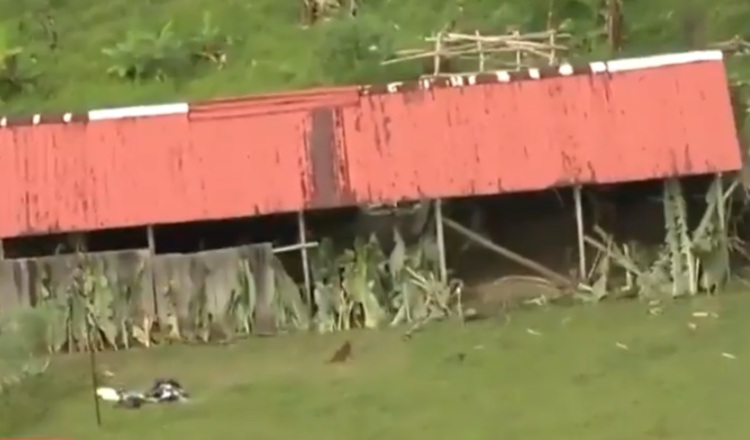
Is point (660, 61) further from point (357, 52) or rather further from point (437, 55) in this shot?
point (357, 52)

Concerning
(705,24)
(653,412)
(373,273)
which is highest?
(705,24)

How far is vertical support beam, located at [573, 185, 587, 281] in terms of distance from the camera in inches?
691

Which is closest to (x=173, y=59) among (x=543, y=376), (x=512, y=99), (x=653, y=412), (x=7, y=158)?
(x=7, y=158)

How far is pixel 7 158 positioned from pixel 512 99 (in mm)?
6175

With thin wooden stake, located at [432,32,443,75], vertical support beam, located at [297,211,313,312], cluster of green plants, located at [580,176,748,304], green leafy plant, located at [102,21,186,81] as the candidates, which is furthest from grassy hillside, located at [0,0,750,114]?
cluster of green plants, located at [580,176,748,304]

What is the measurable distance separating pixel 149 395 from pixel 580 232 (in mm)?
5578

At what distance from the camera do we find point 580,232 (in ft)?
57.6

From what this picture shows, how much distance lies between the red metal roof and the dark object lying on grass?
123 inches

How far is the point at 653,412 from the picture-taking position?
12.7 metres

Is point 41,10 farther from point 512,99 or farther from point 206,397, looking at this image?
point 206,397

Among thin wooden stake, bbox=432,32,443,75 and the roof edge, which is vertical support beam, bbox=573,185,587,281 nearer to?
the roof edge

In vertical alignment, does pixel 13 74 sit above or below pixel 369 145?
above

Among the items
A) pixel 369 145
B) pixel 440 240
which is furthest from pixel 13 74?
pixel 440 240

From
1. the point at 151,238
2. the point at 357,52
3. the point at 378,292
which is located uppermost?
the point at 357,52
